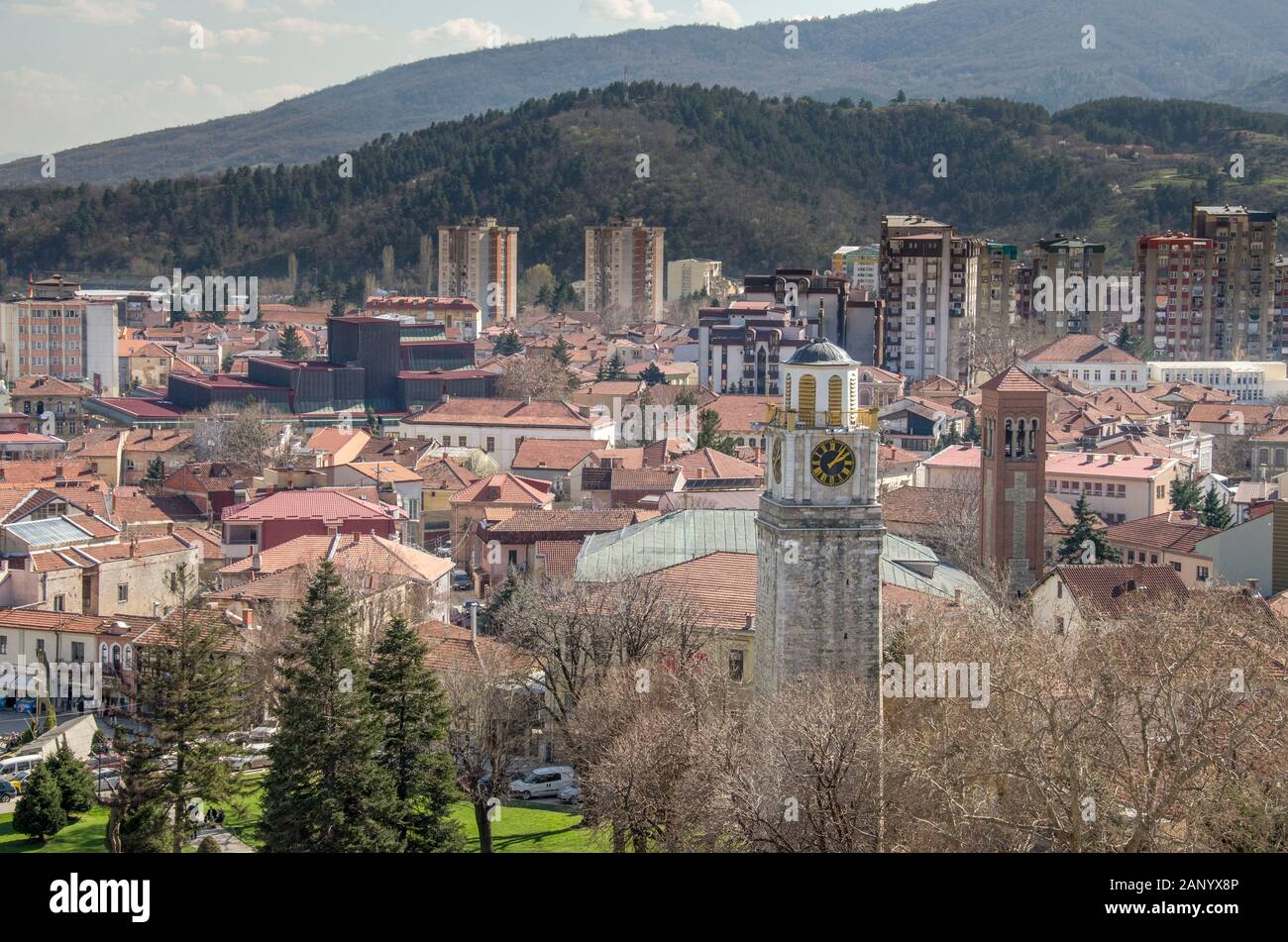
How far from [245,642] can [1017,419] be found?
1807cm

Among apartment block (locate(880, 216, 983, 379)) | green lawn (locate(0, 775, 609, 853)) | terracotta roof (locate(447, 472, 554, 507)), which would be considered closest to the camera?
green lawn (locate(0, 775, 609, 853))

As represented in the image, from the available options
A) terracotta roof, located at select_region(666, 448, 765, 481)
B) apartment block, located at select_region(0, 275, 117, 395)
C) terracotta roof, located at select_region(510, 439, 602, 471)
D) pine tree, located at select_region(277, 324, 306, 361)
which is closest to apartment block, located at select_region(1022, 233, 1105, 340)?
pine tree, located at select_region(277, 324, 306, 361)

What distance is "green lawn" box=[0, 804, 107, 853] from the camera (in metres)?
23.7

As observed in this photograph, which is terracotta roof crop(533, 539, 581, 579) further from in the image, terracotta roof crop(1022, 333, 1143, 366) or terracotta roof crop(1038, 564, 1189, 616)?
terracotta roof crop(1022, 333, 1143, 366)

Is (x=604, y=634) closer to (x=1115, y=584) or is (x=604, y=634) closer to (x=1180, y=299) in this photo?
(x=1115, y=584)

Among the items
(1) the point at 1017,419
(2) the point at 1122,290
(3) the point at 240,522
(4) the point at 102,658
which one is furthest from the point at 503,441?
(2) the point at 1122,290

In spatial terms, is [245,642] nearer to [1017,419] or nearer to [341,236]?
[1017,419]

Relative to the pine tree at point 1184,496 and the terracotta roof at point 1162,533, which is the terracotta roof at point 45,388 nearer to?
the pine tree at point 1184,496

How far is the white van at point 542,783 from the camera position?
1013 inches

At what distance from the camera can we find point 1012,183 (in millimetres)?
143250

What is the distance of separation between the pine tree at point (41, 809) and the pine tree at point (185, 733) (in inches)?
52.6

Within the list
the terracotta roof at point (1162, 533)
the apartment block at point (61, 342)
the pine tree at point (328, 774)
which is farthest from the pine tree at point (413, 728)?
the apartment block at point (61, 342)

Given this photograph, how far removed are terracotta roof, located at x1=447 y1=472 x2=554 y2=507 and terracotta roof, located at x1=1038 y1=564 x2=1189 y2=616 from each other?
60.5 ft

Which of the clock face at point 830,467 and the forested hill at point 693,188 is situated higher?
the forested hill at point 693,188
